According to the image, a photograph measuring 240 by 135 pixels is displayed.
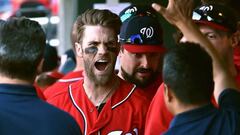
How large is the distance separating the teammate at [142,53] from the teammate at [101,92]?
0.14 metres

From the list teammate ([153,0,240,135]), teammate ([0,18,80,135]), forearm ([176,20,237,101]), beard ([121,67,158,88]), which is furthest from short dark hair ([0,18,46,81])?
beard ([121,67,158,88])

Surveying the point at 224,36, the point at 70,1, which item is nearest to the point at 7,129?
the point at 224,36

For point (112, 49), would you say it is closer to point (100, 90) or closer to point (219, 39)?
point (100, 90)

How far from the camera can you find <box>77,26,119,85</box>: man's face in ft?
12.6

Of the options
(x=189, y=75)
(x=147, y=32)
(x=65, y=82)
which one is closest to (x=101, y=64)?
(x=147, y=32)

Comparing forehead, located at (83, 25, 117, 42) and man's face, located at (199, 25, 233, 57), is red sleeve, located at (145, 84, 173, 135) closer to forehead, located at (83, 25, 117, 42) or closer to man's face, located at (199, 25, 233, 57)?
man's face, located at (199, 25, 233, 57)

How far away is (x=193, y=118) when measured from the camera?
9.03 feet

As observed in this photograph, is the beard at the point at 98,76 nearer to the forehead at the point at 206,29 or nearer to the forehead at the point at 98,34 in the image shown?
the forehead at the point at 98,34

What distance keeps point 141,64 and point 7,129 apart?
4.86 feet

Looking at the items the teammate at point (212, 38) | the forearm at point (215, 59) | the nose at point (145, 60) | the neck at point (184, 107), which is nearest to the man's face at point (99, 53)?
the nose at point (145, 60)

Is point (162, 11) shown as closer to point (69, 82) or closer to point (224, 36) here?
point (224, 36)

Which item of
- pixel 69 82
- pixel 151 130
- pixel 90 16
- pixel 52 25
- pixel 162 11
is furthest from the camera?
pixel 52 25

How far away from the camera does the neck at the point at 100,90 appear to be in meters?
3.88

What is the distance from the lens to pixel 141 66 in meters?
4.07
